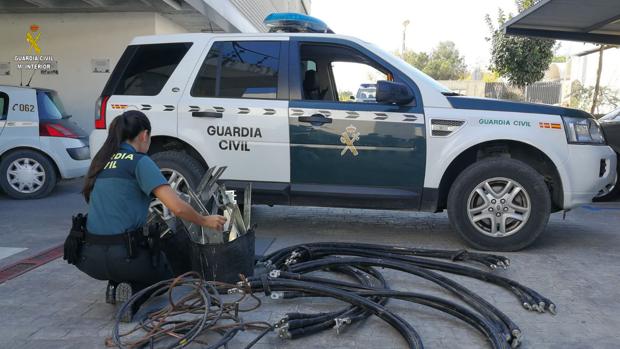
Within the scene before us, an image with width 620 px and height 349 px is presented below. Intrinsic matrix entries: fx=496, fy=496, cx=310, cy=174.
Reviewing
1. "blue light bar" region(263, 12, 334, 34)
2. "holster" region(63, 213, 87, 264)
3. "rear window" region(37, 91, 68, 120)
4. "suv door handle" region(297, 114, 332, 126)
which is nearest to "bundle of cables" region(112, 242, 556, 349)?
"holster" region(63, 213, 87, 264)

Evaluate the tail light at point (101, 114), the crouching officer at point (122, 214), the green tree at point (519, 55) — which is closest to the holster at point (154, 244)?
the crouching officer at point (122, 214)

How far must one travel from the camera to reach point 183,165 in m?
5.07

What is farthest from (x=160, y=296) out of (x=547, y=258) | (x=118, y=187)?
(x=547, y=258)

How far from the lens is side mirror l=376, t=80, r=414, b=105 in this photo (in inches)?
182

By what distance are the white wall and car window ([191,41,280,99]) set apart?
5978 millimetres

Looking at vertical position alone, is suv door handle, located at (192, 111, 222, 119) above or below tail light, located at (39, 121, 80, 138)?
above

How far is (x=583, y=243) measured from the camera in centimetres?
526

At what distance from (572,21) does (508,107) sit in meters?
6.50

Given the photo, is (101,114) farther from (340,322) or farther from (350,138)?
(340,322)

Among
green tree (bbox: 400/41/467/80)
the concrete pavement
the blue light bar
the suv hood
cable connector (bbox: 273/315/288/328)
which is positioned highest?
green tree (bbox: 400/41/467/80)

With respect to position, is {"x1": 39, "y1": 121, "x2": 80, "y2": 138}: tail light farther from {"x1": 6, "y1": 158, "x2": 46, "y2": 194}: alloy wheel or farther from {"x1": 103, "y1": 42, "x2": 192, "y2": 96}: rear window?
{"x1": 103, "y1": 42, "x2": 192, "y2": 96}: rear window

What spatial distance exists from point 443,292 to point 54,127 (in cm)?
639

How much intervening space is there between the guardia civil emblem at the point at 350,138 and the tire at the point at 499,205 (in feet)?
3.40

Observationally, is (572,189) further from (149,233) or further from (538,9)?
(538,9)
